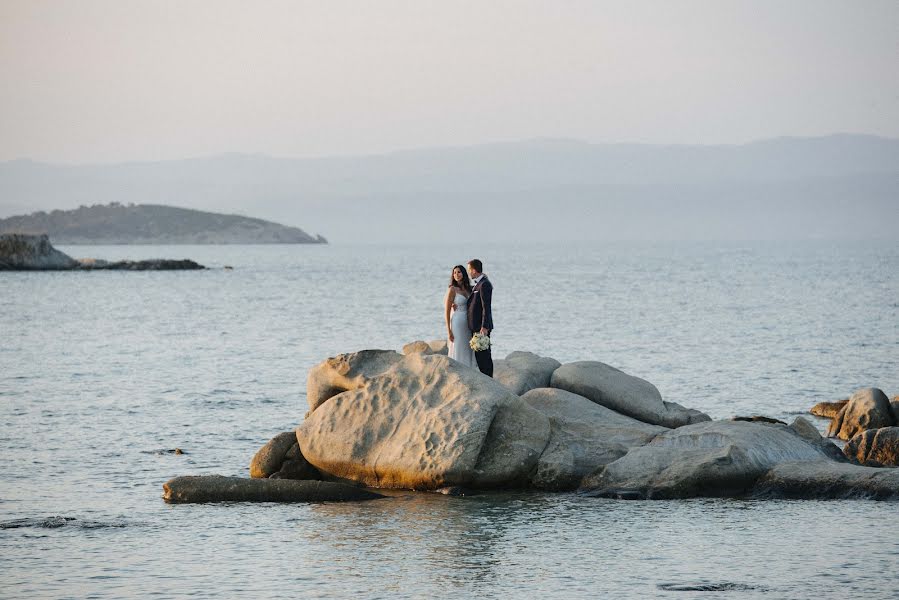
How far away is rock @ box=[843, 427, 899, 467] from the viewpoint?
18.1 metres

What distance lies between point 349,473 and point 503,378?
15.2 feet

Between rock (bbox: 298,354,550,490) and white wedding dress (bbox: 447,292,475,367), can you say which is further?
white wedding dress (bbox: 447,292,475,367)

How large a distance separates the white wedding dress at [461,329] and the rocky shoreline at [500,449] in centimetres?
161

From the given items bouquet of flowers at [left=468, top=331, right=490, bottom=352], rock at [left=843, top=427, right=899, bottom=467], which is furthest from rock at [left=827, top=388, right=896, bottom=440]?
bouquet of flowers at [left=468, top=331, right=490, bottom=352]

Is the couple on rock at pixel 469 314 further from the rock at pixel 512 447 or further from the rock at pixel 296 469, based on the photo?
the rock at pixel 296 469

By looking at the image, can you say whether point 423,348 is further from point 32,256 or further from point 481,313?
point 32,256

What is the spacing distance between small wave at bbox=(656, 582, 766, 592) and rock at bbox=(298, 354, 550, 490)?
15.6 feet

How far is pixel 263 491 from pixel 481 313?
17.1 ft

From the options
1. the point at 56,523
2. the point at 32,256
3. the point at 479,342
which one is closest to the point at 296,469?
the point at 56,523

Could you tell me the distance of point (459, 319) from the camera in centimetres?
1962

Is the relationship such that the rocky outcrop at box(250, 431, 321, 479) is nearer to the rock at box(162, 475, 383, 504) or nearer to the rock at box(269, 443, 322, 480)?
the rock at box(269, 443, 322, 480)

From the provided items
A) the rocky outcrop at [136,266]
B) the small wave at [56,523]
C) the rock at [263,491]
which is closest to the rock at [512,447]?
the rock at [263,491]

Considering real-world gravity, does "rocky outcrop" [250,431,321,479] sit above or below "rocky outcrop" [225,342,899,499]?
below

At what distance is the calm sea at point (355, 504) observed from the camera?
12.2m
